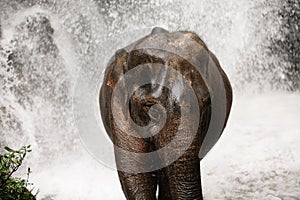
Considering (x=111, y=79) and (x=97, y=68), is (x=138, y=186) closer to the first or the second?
(x=111, y=79)

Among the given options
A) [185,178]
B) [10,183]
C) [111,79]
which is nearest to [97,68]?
[111,79]

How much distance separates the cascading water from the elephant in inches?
78.4

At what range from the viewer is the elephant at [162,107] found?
7.74 ft

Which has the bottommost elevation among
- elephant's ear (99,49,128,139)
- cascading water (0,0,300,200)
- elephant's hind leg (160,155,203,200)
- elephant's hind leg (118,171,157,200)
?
elephant's hind leg (160,155,203,200)

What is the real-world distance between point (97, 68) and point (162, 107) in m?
4.61

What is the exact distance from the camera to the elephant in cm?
236

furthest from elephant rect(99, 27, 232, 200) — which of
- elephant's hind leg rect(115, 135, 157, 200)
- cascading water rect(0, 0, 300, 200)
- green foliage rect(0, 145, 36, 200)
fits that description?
cascading water rect(0, 0, 300, 200)

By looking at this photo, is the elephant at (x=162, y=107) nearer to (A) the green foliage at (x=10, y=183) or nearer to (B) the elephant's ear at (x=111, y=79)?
(B) the elephant's ear at (x=111, y=79)

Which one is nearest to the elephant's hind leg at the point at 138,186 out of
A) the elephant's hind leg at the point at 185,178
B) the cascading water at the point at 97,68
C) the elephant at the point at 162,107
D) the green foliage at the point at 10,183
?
the elephant at the point at 162,107

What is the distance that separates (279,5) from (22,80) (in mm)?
2991

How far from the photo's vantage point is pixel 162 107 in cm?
237

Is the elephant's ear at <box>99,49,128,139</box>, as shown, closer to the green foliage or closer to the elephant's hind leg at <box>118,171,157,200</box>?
the elephant's hind leg at <box>118,171,157,200</box>

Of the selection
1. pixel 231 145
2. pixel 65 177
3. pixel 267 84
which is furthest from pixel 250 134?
pixel 267 84

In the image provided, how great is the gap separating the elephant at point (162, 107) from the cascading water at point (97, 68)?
6.53 feet
